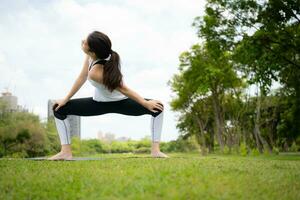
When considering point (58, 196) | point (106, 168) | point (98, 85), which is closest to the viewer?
point (58, 196)

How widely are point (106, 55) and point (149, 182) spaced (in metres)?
2.71

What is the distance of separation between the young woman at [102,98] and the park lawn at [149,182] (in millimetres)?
1369

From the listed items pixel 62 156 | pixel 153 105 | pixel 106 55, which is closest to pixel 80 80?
pixel 106 55

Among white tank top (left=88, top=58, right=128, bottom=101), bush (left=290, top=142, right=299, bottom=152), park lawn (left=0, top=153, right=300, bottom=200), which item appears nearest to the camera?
park lawn (left=0, top=153, right=300, bottom=200)

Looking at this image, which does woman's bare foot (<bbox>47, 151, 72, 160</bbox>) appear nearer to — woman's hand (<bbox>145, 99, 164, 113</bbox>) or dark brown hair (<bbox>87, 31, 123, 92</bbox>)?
dark brown hair (<bbox>87, 31, 123, 92</bbox>)

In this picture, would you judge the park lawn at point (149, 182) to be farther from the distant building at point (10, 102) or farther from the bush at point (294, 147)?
the bush at point (294, 147)

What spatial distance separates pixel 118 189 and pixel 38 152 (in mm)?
28195

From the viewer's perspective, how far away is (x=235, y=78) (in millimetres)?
33781

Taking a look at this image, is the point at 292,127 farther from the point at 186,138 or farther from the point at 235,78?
the point at 186,138

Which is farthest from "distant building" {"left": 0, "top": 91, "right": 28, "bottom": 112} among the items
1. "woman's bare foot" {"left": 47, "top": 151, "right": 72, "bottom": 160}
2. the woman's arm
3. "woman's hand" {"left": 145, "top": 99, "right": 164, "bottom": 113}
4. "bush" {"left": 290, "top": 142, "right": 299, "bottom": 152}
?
"bush" {"left": 290, "top": 142, "right": 299, "bottom": 152}

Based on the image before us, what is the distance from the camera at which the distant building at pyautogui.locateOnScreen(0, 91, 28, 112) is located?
3225cm

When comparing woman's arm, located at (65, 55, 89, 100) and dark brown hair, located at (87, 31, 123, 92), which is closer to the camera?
dark brown hair, located at (87, 31, 123, 92)

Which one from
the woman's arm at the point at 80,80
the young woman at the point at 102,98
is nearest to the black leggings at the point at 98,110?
the young woman at the point at 102,98

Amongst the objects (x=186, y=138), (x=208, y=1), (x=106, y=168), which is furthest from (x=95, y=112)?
(x=186, y=138)
